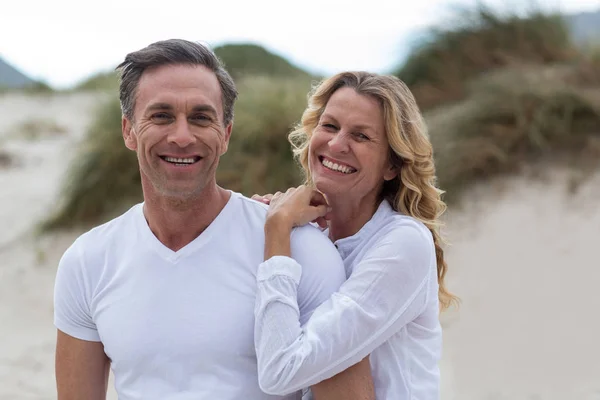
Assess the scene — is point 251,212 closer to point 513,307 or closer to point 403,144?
point 403,144

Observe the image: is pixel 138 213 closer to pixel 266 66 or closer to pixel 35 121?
pixel 266 66

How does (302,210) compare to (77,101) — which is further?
(77,101)

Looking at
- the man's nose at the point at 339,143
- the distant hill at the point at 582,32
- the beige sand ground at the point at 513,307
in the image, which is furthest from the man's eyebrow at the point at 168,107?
the distant hill at the point at 582,32

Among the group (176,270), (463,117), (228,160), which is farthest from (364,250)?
(228,160)

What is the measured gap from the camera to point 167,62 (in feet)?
7.20

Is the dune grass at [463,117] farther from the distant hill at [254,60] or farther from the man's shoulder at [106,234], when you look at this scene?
the man's shoulder at [106,234]

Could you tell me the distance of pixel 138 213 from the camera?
2.37 meters

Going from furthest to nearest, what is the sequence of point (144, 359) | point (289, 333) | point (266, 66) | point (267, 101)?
point (266, 66) < point (267, 101) < point (144, 359) < point (289, 333)

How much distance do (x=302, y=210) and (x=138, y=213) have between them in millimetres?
515

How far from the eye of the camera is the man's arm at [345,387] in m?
2.02

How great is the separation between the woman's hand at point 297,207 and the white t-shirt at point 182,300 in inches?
1.6

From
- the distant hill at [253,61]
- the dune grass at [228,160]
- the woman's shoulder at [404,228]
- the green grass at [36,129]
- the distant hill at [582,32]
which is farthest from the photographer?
the green grass at [36,129]

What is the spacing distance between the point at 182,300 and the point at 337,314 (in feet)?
1.44

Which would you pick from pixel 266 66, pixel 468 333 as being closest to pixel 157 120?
pixel 468 333
